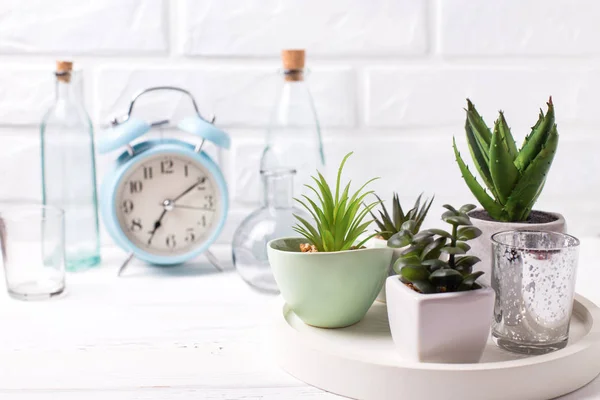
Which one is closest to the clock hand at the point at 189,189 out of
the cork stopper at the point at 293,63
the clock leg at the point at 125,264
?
the clock leg at the point at 125,264

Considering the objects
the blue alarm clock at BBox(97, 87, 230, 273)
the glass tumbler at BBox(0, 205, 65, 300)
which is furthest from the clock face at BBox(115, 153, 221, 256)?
the glass tumbler at BBox(0, 205, 65, 300)

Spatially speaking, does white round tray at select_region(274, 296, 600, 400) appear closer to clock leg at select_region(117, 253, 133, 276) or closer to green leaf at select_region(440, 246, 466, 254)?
green leaf at select_region(440, 246, 466, 254)

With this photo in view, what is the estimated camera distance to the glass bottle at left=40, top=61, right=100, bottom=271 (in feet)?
3.68

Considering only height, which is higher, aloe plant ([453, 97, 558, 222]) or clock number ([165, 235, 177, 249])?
aloe plant ([453, 97, 558, 222])

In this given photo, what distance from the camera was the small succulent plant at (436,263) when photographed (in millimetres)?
630

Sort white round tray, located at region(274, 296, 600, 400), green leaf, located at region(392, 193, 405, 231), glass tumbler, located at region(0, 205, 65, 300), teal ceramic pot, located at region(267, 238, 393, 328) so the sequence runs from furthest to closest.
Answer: glass tumbler, located at region(0, 205, 65, 300), green leaf, located at region(392, 193, 405, 231), teal ceramic pot, located at region(267, 238, 393, 328), white round tray, located at region(274, 296, 600, 400)

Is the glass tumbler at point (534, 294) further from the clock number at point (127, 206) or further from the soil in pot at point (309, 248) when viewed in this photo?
the clock number at point (127, 206)

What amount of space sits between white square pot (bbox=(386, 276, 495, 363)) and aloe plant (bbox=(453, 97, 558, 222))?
192 millimetres

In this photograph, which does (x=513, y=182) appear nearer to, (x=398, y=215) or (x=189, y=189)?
(x=398, y=215)

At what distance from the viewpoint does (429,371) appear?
599mm

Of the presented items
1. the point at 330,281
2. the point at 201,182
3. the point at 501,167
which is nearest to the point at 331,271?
the point at 330,281

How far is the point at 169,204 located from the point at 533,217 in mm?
528

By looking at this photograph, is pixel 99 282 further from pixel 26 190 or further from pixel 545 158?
pixel 545 158

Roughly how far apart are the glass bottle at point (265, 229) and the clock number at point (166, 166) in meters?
0.15
